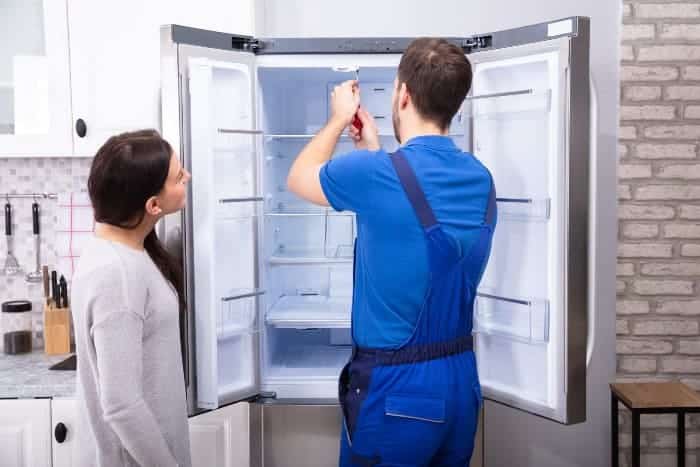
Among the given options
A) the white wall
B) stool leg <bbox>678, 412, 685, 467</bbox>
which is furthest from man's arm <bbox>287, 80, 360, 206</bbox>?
stool leg <bbox>678, 412, 685, 467</bbox>

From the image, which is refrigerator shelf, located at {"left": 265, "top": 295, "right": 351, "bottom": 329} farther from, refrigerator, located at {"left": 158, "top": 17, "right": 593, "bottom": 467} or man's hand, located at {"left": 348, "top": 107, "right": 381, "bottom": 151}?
man's hand, located at {"left": 348, "top": 107, "right": 381, "bottom": 151}

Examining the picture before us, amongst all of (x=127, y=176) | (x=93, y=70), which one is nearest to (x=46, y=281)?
(x=93, y=70)

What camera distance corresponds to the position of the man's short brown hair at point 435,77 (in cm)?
143

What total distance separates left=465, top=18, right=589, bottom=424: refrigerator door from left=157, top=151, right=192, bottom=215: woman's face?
2.38ft

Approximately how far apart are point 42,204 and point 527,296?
1.62 metres

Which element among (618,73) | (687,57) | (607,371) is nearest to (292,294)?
(607,371)

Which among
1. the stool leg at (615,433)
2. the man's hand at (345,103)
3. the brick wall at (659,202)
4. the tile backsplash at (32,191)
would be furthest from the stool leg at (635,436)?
the tile backsplash at (32,191)

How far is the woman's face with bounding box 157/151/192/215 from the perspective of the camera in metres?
1.43

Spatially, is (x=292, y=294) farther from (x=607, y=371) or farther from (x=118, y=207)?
(x=607, y=371)

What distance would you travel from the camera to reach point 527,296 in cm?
171

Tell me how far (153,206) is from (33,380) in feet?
2.76

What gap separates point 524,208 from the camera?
66.7 inches

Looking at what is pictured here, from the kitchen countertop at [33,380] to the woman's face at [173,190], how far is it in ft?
2.42

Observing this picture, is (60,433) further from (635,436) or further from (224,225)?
(635,436)
